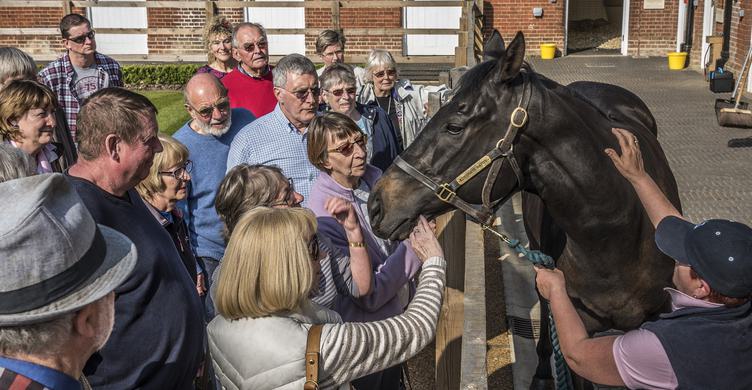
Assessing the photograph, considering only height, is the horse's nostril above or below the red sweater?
below

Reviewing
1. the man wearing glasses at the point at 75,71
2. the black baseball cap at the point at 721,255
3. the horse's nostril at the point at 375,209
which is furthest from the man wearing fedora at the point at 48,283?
the man wearing glasses at the point at 75,71

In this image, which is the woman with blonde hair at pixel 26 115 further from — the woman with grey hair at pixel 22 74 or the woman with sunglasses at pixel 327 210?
the woman with sunglasses at pixel 327 210

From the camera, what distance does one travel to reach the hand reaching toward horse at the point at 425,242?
337cm

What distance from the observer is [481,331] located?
4.29 meters

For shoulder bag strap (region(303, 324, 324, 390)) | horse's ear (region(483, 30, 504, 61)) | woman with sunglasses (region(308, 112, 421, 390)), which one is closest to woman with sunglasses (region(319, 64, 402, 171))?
woman with sunglasses (region(308, 112, 421, 390))

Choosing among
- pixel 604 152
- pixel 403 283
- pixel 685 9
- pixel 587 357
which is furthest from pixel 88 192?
pixel 685 9

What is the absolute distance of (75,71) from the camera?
7.47 metres

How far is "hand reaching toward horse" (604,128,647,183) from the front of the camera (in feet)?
12.1

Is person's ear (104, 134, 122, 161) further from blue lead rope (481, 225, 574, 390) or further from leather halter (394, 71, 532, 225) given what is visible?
blue lead rope (481, 225, 574, 390)

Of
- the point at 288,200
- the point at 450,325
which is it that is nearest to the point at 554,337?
the point at 450,325

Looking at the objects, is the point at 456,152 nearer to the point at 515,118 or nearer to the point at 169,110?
the point at 515,118

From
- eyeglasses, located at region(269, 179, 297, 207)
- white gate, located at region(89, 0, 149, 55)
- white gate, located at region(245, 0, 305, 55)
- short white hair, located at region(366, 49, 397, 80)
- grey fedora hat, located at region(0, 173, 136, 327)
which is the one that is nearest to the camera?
grey fedora hat, located at region(0, 173, 136, 327)

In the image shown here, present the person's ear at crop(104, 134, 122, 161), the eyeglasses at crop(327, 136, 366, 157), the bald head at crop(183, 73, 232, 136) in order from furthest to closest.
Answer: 1. the bald head at crop(183, 73, 232, 136)
2. the eyeglasses at crop(327, 136, 366, 157)
3. the person's ear at crop(104, 134, 122, 161)

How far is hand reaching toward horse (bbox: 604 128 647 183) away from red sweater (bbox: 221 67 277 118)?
12.1 feet
